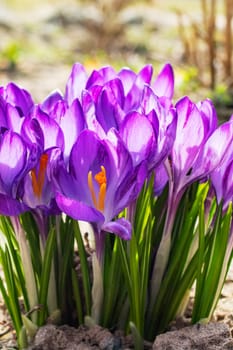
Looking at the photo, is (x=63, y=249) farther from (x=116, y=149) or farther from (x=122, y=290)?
(x=116, y=149)

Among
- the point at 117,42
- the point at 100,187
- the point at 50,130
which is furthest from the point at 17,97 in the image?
the point at 117,42

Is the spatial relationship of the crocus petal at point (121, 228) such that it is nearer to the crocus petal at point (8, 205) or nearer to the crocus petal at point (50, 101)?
the crocus petal at point (8, 205)

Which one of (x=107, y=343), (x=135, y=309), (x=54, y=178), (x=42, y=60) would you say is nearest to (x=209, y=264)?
(x=135, y=309)

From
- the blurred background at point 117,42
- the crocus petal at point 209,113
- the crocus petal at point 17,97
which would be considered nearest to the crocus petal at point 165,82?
the crocus petal at point 209,113

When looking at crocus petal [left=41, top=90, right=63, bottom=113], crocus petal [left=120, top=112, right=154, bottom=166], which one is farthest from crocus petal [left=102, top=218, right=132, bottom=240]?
crocus petal [left=41, top=90, right=63, bottom=113]

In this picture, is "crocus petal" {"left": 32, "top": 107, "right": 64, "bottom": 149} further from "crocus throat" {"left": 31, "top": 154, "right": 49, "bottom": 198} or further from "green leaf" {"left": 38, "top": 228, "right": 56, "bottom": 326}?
"green leaf" {"left": 38, "top": 228, "right": 56, "bottom": 326}

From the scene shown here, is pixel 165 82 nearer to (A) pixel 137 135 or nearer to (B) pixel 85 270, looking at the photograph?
(A) pixel 137 135
